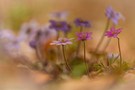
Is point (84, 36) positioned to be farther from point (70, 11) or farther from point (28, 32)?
point (70, 11)

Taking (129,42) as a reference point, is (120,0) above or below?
above

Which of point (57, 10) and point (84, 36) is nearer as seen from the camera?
point (84, 36)

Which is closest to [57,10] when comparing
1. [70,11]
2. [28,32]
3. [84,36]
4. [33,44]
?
[70,11]

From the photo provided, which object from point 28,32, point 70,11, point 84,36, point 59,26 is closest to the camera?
point 84,36

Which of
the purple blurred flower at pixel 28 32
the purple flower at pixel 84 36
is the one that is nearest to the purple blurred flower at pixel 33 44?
the purple blurred flower at pixel 28 32

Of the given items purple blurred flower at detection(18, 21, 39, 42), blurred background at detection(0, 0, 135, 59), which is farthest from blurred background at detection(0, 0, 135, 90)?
purple blurred flower at detection(18, 21, 39, 42)

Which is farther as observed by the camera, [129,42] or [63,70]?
[129,42]

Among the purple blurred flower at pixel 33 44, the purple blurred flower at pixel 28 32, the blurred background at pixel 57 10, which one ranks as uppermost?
the blurred background at pixel 57 10

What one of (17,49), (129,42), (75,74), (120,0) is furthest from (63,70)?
(120,0)

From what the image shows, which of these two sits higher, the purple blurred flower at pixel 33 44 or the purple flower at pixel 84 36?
the purple flower at pixel 84 36

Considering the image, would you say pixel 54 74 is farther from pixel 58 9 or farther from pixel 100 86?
pixel 58 9

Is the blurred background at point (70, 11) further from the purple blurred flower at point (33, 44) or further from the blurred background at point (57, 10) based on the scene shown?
the purple blurred flower at point (33, 44)
